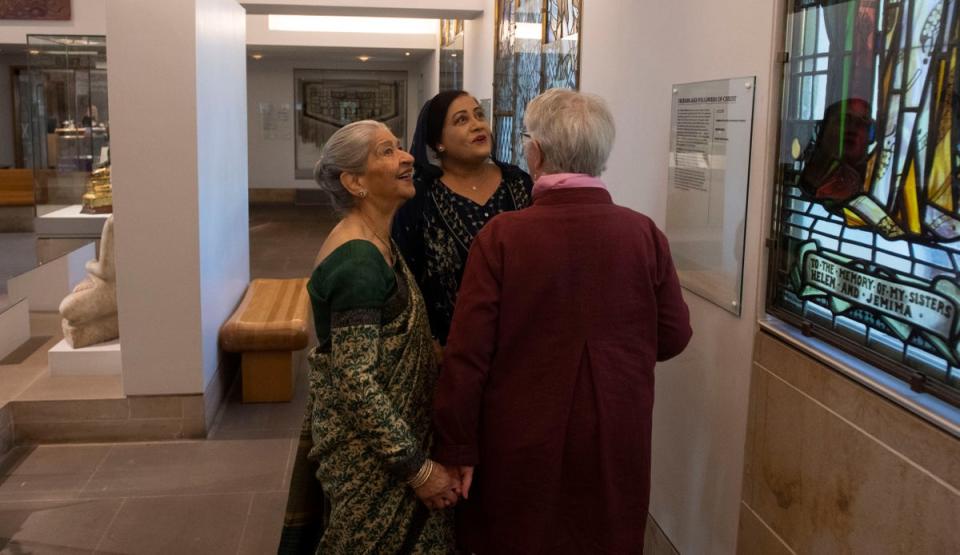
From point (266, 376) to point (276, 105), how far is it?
50.0 feet

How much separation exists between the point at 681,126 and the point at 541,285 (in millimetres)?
1306

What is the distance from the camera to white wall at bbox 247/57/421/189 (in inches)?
795

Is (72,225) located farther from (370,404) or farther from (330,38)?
(330,38)

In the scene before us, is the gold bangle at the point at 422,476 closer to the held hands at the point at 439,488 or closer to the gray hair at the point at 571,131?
the held hands at the point at 439,488

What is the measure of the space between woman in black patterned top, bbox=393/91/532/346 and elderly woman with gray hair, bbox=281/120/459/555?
43 cm

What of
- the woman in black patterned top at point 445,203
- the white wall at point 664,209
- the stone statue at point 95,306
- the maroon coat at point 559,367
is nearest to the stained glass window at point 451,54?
the stone statue at point 95,306

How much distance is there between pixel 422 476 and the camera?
2.46 meters

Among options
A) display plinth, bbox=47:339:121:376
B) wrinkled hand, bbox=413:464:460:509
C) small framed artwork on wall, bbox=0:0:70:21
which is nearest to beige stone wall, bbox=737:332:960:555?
wrinkled hand, bbox=413:464:460:509

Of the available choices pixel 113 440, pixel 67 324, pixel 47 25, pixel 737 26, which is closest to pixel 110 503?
pixel 113 440

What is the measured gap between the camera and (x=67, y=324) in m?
5.96

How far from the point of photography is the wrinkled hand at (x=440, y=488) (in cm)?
246

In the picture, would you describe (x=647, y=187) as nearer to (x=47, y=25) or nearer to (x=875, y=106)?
(x=875, y=106)

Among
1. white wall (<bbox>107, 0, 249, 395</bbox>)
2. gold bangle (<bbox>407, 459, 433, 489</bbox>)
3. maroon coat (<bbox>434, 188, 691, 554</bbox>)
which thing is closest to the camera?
maroon coat (<bbox>434, 188, 691, 554</bbox>)

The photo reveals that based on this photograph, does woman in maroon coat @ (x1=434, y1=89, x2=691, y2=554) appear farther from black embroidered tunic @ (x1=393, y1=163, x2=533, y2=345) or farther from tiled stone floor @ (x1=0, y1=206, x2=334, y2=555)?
tiled stone floor @ (x1=0, y1=206, x2=334, y2=555)
